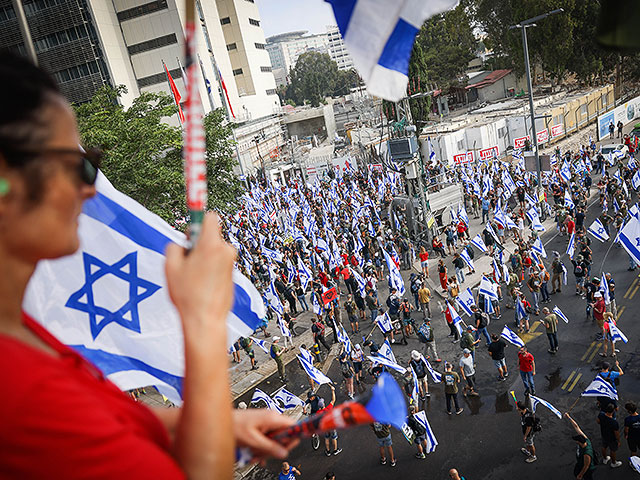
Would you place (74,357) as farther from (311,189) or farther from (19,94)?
(311,189)

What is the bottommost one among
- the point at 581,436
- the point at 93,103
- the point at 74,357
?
the point at 581,436

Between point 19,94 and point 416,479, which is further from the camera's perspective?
point 416,479

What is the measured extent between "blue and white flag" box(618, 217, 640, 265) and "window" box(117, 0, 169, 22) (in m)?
54.6

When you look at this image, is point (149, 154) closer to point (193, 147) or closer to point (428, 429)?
point (428, 429)

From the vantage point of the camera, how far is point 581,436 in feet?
26.4

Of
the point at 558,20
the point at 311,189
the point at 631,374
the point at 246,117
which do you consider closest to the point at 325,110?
the point at 246,117

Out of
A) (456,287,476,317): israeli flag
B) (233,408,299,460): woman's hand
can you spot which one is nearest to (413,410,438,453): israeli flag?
(456,287,476,317): israeli flag

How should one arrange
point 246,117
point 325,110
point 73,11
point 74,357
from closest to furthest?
point 74,357 → point 73,11 → point 246,117 → point 325,110

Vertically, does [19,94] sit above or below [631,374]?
above

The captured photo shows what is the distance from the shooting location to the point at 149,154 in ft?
57.6

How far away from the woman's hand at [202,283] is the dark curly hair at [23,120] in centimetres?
37

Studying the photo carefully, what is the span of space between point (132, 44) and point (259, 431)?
2432 inches

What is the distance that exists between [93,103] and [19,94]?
2098 centimetres

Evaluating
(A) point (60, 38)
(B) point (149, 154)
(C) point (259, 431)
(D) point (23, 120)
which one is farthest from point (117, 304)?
(A) point (60, 38)
